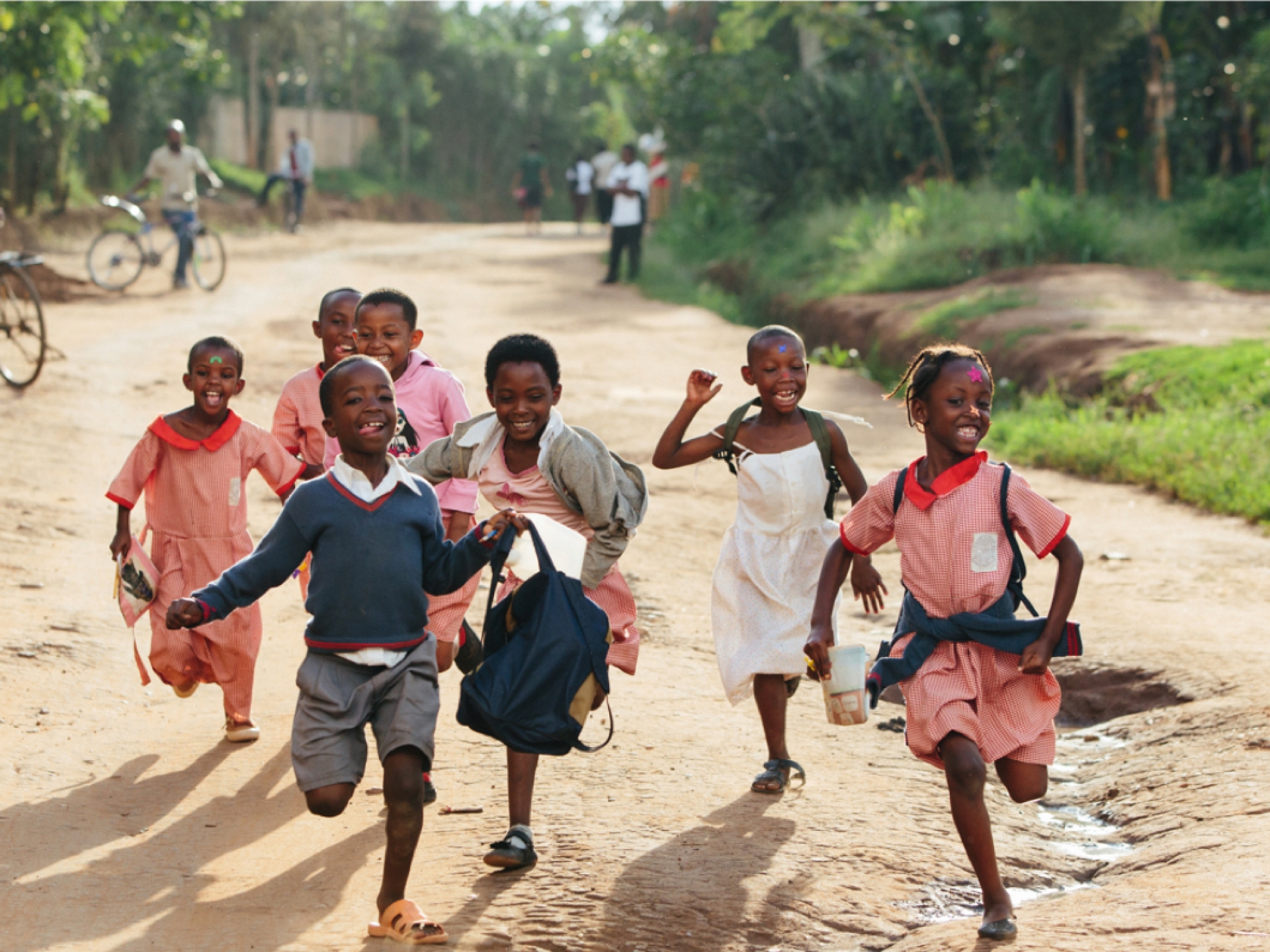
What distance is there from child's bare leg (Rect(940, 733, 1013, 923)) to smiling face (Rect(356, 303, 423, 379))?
224 centimetres

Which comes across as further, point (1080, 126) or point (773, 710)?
point (1080, 126)

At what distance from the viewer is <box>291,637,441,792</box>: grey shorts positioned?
3381 mm

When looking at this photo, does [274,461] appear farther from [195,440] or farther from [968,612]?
[968,612]

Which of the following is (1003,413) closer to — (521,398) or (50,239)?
(521,398)

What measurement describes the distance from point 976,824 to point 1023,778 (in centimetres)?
24

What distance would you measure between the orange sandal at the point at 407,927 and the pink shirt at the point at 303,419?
2022mm

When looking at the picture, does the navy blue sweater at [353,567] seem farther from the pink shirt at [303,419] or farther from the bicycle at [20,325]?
the bicycle at [20,325]

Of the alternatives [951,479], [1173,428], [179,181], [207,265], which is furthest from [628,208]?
[951,479]

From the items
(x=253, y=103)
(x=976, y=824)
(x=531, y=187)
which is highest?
(x=253, y=103)

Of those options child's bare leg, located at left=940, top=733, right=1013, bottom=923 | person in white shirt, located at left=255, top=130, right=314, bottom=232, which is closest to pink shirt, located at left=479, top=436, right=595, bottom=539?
child's bare leg, located at left=940, top=733, right=1013, bottom=923

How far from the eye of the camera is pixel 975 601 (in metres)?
3.59

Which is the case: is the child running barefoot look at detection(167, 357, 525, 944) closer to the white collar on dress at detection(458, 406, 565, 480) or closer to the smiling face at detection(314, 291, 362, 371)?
the white collar on dress at detection(458, 406, 565, 480)

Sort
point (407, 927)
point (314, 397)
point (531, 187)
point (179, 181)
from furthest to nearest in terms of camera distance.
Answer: point (531, 187)
point (179, 181)
point (314, 397)
point (407, 927)

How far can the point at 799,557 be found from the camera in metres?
4.55
